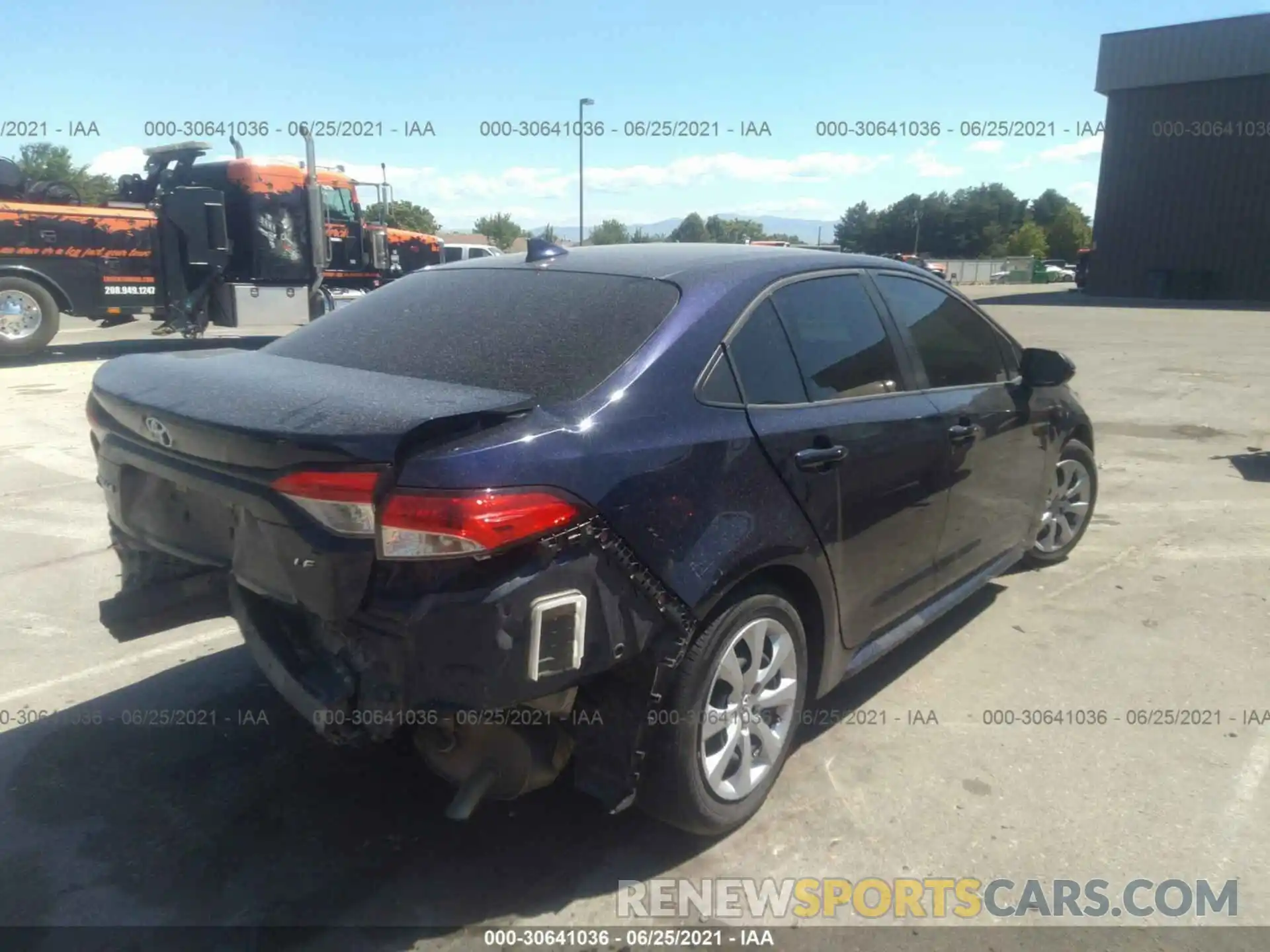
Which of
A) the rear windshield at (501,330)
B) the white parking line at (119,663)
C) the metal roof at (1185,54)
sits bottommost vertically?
the white parking line at (119,663)

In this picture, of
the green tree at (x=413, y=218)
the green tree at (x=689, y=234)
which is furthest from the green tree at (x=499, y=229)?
the green tree at (x=689, y=234)

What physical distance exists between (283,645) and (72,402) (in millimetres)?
9400

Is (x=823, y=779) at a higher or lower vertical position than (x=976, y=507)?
lower

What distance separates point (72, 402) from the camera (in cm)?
1045

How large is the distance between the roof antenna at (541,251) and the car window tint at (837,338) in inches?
36.0

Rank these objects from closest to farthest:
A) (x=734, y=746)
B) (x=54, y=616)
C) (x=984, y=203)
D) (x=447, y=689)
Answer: (x=447, y=689)
(x=734, y=746)
(x=54, y=616)
(x=984, y=203)

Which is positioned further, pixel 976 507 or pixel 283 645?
pixel 976 507

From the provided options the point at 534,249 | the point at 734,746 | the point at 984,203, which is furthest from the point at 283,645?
the point at 984,203

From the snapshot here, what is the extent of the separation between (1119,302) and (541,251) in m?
38.0

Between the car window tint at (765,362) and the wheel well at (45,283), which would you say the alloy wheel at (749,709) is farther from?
the wheel well at (45,283)

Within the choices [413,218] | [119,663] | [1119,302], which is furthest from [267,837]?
[413,218]

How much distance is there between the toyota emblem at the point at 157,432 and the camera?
2783 mm

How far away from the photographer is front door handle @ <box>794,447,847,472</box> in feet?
9.87

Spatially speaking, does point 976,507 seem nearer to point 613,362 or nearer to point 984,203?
point 613,362
